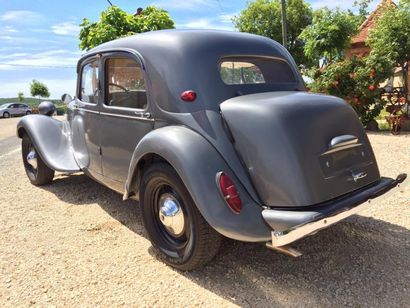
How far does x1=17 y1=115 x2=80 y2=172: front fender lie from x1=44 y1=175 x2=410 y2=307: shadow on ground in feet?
4.80

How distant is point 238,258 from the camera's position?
350cm

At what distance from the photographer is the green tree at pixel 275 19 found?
102ft

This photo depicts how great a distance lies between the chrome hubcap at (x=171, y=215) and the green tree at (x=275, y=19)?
2891 centimetres

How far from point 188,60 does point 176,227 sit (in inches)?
52.4

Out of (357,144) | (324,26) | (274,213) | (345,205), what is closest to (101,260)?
(274,213)

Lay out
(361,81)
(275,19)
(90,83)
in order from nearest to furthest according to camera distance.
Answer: (90,83), (361,81), (275,19)

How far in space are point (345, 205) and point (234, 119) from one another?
0.95 meters

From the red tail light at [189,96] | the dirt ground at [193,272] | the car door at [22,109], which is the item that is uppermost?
the red tail light at [189,96]

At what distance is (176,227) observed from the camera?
3289mm

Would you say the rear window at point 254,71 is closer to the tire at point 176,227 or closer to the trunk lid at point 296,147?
the trunk lid at point 296,147

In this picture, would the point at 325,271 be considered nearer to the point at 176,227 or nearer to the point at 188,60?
the point at 176,227

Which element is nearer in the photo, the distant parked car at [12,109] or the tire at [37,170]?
the tire at [37,170]

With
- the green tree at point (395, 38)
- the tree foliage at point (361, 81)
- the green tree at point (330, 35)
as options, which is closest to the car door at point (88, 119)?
the tree foliage at point (361, 81)

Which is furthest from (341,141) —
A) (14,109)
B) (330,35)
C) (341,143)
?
(14,109)
